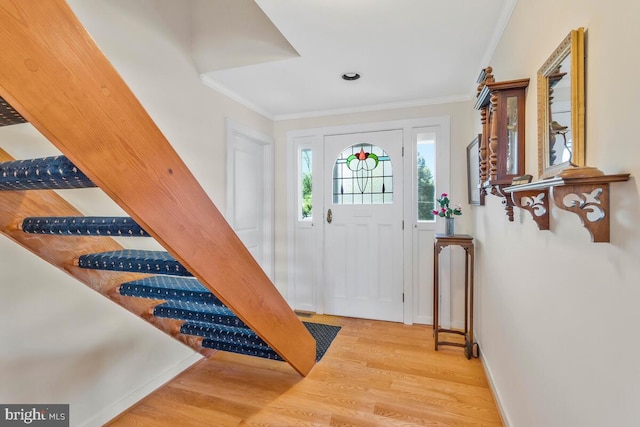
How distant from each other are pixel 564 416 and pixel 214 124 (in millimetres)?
2596

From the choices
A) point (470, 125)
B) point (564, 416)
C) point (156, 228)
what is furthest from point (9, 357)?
point (470, 125)

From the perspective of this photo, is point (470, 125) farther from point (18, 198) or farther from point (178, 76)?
point (18, 198)

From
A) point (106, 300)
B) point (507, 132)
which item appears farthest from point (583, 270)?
point (106, 300)

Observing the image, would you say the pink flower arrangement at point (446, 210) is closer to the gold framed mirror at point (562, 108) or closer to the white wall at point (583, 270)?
the white wall at point (583, 270)

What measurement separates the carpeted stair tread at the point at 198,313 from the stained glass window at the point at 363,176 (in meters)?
1.81

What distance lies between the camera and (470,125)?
2.77 meters

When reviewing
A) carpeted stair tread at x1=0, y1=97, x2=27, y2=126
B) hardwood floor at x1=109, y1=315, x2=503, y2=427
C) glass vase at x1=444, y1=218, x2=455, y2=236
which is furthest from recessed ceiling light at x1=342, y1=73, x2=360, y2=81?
hardwood floor at x1=109, y1=315, x2=503, y2=427

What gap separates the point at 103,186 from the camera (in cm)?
82

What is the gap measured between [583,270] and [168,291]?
1556 mm

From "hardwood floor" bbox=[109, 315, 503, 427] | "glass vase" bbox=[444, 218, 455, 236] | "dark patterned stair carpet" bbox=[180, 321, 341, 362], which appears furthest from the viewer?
"glass vase" bbox=[444, 218, 455, 236]

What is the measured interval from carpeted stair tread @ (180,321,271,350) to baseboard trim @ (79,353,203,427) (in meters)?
0.34

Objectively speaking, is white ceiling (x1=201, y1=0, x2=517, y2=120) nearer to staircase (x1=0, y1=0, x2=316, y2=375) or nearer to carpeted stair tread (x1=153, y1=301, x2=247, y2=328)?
staircase (x1=0, y1=0, x2=316, y2=375)

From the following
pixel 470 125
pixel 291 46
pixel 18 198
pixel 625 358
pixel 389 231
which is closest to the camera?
pixel 625 358

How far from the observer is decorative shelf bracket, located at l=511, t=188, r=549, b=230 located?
1095mm
